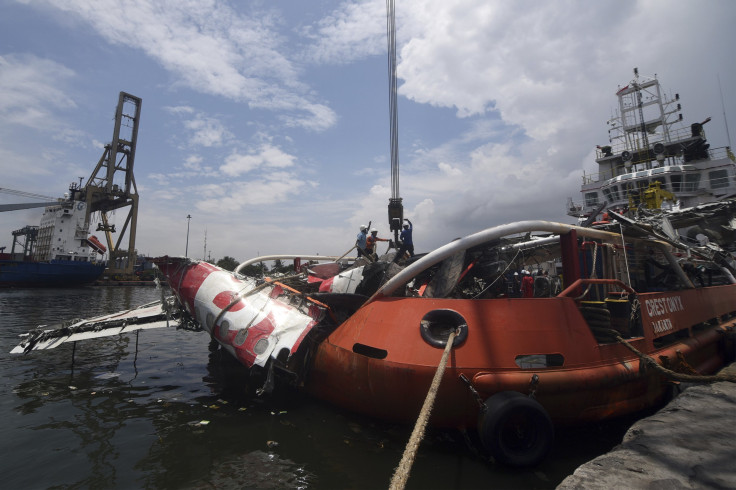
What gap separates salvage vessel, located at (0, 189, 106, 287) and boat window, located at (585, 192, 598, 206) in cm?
5034

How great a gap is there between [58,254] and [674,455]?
5814 centimetres

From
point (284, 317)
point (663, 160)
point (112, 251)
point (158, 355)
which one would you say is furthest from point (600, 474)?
point (112, 251)

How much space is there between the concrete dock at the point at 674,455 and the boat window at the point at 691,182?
22.5 m

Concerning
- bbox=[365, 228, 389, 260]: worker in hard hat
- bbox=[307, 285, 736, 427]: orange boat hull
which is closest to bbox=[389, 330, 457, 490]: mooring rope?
bbox=[307, 285, 736, 427]: orange boat hull

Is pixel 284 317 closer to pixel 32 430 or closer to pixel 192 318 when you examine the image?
pixel 192 318

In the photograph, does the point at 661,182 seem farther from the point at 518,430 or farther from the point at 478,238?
the point at 518,430

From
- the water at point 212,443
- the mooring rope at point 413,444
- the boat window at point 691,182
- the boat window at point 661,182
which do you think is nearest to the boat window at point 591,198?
the boat window at point 661,182

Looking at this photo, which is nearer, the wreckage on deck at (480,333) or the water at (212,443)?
the water at (212,443)

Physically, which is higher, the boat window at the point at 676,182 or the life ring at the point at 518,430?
the boat window at the point at 676,182

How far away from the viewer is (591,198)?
26438 millimetres

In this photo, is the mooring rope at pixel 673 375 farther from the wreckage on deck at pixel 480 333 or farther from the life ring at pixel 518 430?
the life ring at pixel 518 430

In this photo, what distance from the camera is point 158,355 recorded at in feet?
33.6

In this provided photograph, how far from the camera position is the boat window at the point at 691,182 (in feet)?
70.7

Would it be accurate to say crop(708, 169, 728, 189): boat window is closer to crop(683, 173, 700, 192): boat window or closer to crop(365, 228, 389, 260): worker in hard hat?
crop(683, 173, 700, 192): boat window
